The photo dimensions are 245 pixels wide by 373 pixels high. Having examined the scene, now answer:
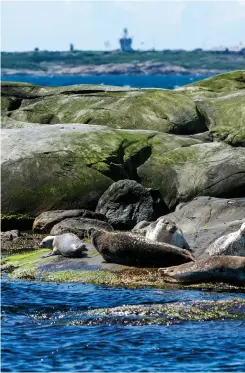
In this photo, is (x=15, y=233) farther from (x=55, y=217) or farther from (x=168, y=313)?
(x=168, y=313)

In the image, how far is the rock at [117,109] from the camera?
104 ft

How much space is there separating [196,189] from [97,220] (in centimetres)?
361

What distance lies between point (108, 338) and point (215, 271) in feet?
13.2

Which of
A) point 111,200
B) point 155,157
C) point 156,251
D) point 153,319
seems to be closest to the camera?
point 153,319

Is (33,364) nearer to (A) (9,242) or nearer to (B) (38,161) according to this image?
(A) (9,242)

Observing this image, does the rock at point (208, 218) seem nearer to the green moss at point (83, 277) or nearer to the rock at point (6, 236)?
the green moss at point (83, 277)

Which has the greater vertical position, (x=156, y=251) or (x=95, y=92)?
(x=95, y=92)

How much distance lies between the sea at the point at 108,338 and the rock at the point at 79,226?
5169 millimetres

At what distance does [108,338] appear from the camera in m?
14.8

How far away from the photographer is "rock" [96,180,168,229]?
25.3 meters

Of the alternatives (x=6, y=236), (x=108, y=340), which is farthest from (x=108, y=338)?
(x=6, y=236)

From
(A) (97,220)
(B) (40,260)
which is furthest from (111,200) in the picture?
(B) (40,260)

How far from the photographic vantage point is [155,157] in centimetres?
2822

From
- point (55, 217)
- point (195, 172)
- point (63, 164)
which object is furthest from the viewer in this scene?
point (63, 164)
